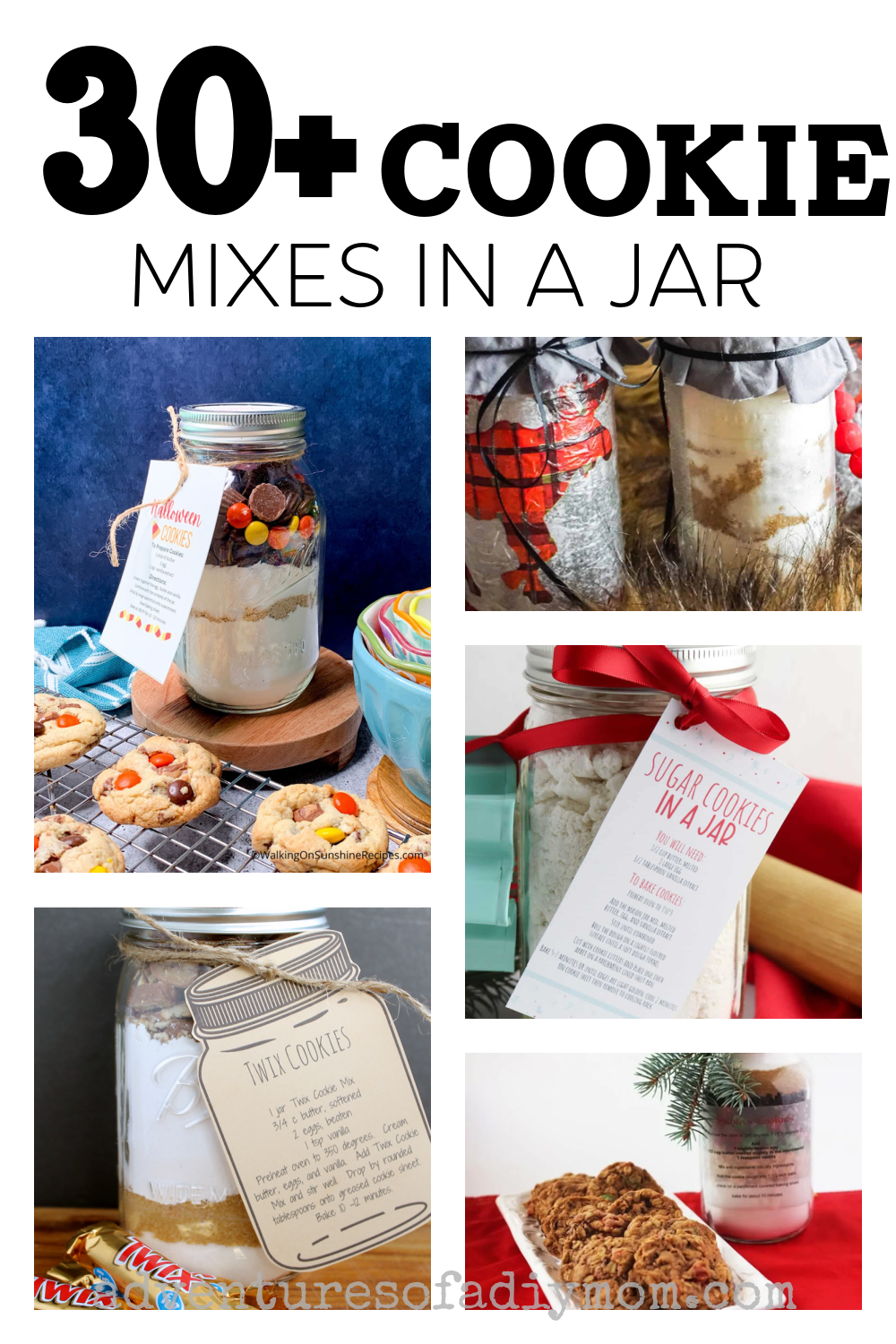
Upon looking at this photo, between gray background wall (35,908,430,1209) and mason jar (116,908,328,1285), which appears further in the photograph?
gray background wall (35,908,430,1209)

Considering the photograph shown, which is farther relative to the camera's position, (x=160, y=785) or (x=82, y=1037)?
(x=82, y=1037)

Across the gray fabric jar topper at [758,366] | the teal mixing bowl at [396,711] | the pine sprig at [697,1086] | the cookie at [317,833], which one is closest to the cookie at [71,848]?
the cookie at [317,833]

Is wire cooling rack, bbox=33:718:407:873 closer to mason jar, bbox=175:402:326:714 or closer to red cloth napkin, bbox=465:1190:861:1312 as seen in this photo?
mason jar, bbox=175:402:326:714

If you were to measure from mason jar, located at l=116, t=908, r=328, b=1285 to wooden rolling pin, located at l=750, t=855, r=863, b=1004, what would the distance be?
0.34 meters

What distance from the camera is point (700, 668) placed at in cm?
71

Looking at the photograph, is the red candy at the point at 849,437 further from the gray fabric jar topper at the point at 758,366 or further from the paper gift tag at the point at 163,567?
the paper gift tag at the point at 163,567

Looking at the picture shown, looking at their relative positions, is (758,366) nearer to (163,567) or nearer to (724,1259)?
(163,567)

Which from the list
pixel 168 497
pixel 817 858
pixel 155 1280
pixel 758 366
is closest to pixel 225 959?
pixel 155 1280

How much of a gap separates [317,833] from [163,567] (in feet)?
0.72

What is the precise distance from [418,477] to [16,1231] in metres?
0.64

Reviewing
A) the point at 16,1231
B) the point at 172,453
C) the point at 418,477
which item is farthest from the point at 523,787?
the point at 16,1231

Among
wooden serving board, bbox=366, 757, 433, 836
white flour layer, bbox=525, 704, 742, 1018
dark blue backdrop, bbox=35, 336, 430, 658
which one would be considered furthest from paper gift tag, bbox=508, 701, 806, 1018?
dark blue backdrop, bbox=35, 336, 430, 658

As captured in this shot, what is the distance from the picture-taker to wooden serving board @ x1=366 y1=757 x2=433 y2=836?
0.75 m

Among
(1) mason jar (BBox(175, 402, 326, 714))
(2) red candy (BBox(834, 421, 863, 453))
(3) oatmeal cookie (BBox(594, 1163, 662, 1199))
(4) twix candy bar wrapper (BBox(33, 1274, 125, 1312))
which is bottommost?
(4) twix candy bar wrapper (BBox(33, 1274, 125, 1312))
